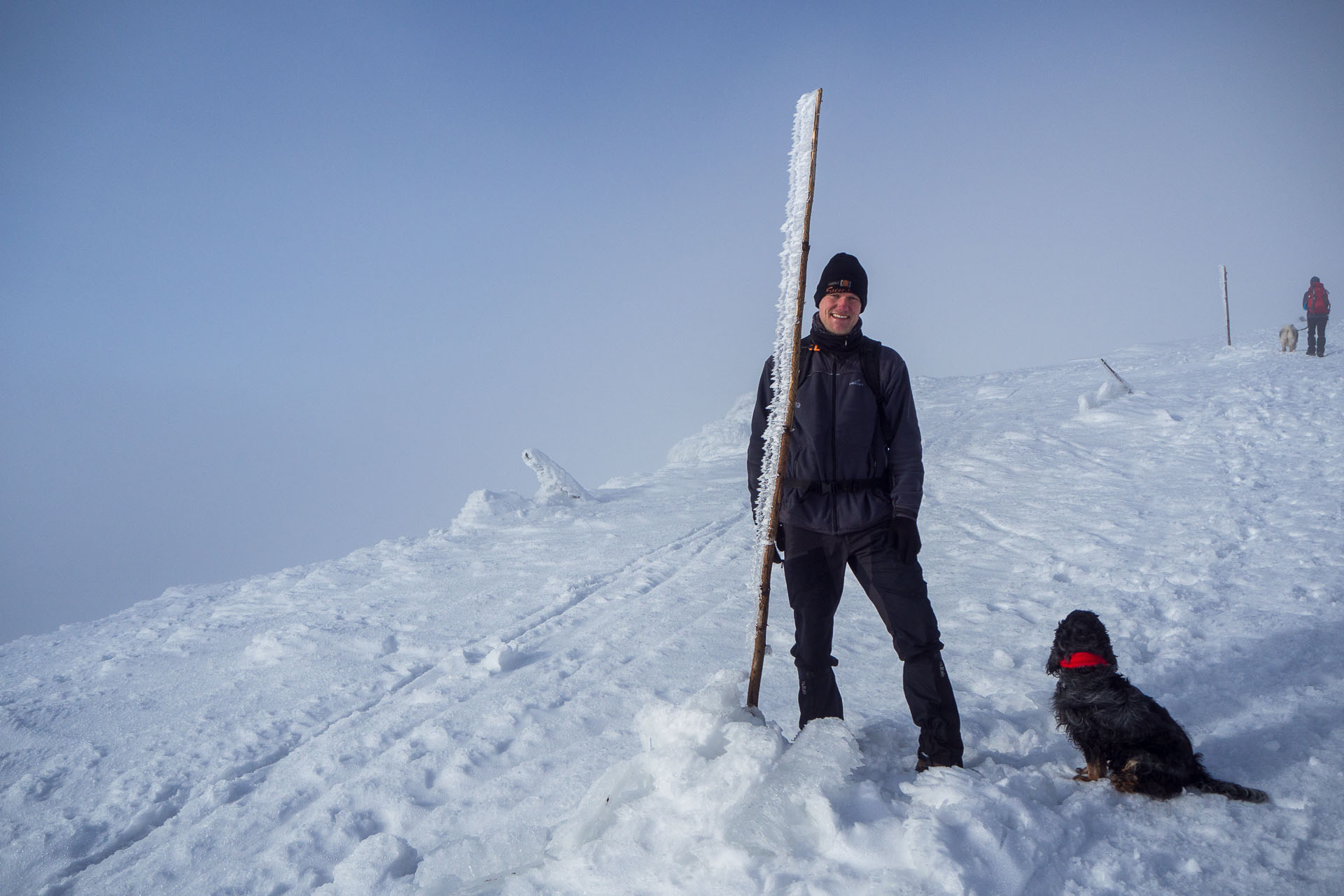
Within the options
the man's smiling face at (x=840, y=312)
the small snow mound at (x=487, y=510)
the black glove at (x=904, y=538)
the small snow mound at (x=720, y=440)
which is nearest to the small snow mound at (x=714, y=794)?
the black glove at (x=904, y=538)

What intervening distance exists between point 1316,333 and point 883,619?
1979 cm

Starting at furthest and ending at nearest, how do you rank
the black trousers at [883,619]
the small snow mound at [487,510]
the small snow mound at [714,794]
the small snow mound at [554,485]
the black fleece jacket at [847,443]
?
1. the small snow mound at [554,485]
2. the small snow mound at [487,510]
3. the black fleece jacket at [847,443]
4. the black trousers at [883,619]
5. the small snow mound at [714,794]

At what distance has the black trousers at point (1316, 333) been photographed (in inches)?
602

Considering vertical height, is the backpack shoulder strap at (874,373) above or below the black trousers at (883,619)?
above

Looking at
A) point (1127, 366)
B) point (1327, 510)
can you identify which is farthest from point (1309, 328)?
point (1327, 510)

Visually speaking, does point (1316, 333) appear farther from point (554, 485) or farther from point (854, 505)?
point (854, 505)

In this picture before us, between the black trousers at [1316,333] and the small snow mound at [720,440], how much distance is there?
1305 centimetres

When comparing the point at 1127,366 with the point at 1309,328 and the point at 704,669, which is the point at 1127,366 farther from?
the point at 704,669

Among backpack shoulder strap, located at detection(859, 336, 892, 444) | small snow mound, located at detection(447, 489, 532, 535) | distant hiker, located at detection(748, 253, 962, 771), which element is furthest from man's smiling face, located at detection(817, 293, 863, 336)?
small snow mound, located at detection(447, 489, 532, 535)

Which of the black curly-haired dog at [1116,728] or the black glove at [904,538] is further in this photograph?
the black glove at [904,538]

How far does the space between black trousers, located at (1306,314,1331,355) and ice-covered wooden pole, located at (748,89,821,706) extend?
18899mm

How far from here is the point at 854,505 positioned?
9.26 feet

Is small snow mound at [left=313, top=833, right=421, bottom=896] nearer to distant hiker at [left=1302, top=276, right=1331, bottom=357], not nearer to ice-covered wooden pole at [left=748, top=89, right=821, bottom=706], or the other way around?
ice-covered wooden pole at [left=748, top=89, right=821, bottom=706]

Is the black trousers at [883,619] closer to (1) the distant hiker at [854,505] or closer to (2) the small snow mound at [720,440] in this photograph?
(1) the distant hiker at [854,505]
